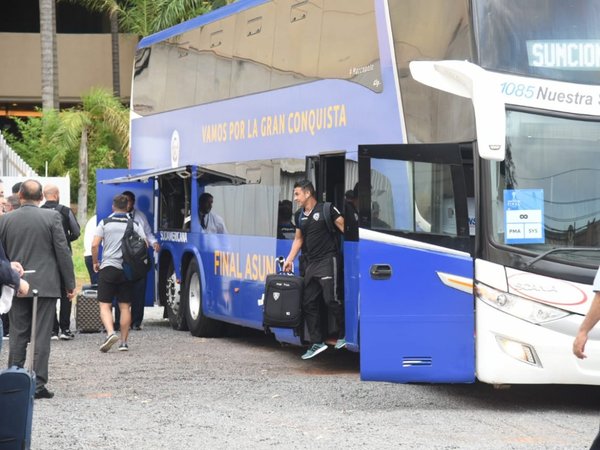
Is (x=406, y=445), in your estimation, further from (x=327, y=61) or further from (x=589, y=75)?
(x=327, y=61)

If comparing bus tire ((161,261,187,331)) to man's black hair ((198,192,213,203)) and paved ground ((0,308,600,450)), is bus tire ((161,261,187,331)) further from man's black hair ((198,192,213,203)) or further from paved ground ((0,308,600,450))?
paved ground ((0,308,600,450))

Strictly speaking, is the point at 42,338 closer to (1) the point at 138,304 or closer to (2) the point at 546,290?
(2) the point at 546,290

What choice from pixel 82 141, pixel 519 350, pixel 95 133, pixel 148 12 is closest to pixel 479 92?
pixel 519 350

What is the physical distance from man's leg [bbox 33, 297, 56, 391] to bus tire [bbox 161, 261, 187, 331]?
6.45 meters

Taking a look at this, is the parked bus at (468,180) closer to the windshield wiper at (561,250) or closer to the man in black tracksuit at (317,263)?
the windshield wiper at (561,250)

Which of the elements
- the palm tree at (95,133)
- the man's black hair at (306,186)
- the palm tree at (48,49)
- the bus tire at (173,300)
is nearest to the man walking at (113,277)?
the bus tire at (173,300)

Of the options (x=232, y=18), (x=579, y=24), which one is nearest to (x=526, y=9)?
(x=579, y=24)

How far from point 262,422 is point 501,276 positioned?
6.74 ft

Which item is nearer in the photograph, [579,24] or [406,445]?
[406,445]

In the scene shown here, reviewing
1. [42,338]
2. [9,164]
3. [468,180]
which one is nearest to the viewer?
[468,180]

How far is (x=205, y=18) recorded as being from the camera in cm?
1705

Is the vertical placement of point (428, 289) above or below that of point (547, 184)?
below

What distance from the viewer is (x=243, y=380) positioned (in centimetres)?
1242

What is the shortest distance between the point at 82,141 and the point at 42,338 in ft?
74.8
